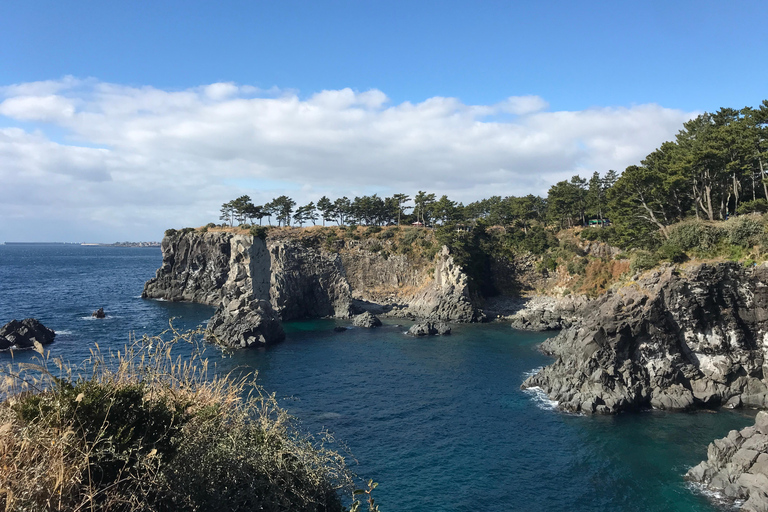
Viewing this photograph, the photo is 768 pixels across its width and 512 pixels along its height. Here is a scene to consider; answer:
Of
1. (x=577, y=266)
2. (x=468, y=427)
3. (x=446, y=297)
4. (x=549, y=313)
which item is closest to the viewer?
(x=468, y=427)

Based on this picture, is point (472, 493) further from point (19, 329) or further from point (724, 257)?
point (19, 329)

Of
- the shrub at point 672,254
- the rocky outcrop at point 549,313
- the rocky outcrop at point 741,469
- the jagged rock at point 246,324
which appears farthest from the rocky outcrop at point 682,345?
the jagged rock at point 246,324

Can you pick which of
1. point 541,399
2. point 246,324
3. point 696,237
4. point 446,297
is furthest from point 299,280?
point 696,237

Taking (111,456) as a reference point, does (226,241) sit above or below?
above

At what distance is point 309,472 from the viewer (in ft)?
40.4

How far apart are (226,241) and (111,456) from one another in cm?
9360

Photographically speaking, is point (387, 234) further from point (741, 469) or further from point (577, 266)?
point (741, 469)

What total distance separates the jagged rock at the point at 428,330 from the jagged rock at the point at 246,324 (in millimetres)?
19996

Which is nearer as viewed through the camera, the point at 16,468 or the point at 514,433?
the point at 16,468

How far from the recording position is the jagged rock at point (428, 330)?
6750 centimetres

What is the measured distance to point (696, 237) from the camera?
48656 mm

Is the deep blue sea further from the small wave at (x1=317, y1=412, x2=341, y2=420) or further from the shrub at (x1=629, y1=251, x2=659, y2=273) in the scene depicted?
the shrub at (x1=629, y1=251, x2=659, y2=273)

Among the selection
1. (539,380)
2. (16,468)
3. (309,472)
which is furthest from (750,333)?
(16,468)

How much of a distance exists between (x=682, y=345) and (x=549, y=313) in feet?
116
